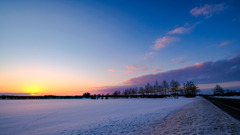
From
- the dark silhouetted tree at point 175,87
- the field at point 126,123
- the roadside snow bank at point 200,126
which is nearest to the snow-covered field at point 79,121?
the field at point 126,123

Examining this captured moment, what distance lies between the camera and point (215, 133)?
6727 mm

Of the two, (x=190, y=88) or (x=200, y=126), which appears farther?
(x=190, y=88)

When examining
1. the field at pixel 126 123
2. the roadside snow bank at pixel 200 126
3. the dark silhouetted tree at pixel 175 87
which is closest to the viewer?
the roadside snow bank at pixel 200 126

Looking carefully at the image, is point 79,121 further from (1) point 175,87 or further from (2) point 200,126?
(1) point 175,87

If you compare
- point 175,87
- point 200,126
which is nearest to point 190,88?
point 175,87

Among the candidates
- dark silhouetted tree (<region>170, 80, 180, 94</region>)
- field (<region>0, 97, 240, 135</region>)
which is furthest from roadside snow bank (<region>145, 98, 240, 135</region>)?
dark silhouetted tree (<region>170, 80, 180, 94</region>)

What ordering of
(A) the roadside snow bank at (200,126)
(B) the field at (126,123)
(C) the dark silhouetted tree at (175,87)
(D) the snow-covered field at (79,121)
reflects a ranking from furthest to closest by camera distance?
1. (C) the dark silhouetted tree at (175,87)
2. (D) the snow-covered field at (79,121)
3. (B) the field at (126,123)
4. (A) the roadside snow bank at (200,126)

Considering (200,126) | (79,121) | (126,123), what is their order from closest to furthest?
(200,126)
(126,123)
(79,121)

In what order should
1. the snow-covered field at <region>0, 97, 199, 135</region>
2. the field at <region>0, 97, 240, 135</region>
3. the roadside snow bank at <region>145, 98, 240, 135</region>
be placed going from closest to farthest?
1. the roadside snow bank at <region>145, 98, 240, 135</region>
2. the field at <region>0, 97, 240, 135</region>
3. the snow-covered field at <region>0, 97, 199, 135</region>

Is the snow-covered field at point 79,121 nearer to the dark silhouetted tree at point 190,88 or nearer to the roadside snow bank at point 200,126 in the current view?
the roadside snow bank at point 200,126

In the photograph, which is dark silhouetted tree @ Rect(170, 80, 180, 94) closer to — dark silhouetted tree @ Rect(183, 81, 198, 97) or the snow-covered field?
dark silhouetted tree @ Rect(183, 81, 198, 97)

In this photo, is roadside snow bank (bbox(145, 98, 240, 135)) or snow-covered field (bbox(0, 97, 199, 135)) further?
snow-covered field (bbox(0, 97, 199, 135))

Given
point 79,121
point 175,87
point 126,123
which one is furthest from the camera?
point 175,87

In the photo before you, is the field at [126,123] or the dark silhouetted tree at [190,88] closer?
the field at [126,123]
